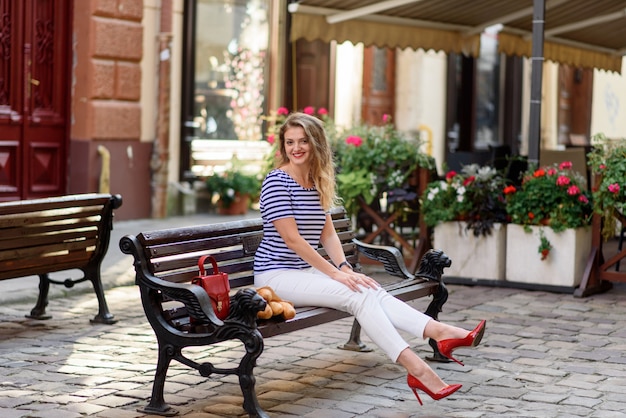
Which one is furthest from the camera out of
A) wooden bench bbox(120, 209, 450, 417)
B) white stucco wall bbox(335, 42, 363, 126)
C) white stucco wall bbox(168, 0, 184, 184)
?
white stucco wall bbox(335, 42, 363, 126)

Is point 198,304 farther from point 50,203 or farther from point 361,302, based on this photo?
point 50,203

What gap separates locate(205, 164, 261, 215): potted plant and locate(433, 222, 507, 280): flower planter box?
5441mm

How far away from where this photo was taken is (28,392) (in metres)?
6.05

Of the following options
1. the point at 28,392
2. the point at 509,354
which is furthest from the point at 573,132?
the point at 28,392

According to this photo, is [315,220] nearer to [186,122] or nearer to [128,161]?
[128,161]

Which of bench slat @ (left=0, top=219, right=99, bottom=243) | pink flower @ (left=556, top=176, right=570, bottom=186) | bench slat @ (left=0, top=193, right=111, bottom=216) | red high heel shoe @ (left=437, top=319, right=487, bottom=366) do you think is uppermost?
pink flower @ (left=556, top=176, right=570, bottom=186)

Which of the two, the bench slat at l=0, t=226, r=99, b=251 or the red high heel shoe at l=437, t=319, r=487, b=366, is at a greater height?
the bench slat at l=0, t=226, r=99, b=251

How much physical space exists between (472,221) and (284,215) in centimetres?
414

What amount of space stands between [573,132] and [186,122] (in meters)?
12.0

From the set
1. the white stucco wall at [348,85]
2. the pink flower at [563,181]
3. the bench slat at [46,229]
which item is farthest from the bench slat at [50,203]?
the white stucco wall at [348,85]

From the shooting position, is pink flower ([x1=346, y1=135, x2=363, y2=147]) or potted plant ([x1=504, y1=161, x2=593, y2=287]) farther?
pink flower ([x1=346, y1=135, x2=363, y2=147])

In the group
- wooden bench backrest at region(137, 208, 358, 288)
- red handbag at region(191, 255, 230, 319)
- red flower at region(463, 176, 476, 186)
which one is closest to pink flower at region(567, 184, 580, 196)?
red flower at region(463, 176, 476, 186)

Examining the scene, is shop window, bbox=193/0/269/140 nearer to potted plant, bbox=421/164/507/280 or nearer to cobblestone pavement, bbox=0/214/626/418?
potted plant, bbox=421/164/507/280

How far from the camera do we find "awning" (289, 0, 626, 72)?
1157 centimetres
